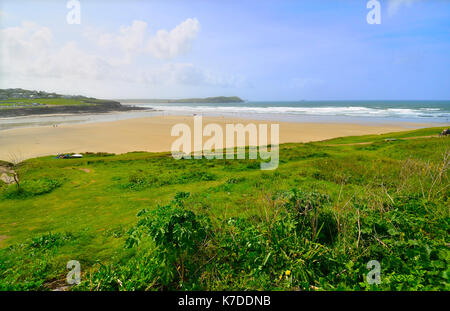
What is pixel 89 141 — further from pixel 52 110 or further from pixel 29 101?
pixel 29 101

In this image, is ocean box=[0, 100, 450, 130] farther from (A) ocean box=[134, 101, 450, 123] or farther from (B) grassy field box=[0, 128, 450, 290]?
(B) grassy field box=[0, 128, 450, 290]

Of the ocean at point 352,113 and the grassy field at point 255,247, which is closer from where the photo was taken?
the grassy field at point 255,247

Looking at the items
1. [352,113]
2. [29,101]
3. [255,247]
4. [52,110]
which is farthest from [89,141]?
[29,101]

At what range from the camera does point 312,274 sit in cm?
403

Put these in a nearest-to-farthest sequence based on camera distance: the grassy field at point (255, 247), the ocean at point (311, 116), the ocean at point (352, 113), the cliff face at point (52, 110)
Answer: the grassy field at point (255, 247) → the ocean at point (311, 116) → the ocean at point (352, 113) → the cliff face at point (52, 110)

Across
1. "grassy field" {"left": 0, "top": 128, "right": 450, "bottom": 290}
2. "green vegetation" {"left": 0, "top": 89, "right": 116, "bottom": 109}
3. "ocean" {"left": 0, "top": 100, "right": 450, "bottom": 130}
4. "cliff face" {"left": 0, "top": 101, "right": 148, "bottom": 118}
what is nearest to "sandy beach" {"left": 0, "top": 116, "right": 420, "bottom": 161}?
"ocean" {"left": 0, "top": 100, "right": 450, "bottom": 130}

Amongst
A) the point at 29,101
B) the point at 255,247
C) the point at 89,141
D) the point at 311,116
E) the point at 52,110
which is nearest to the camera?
the point at 255,247

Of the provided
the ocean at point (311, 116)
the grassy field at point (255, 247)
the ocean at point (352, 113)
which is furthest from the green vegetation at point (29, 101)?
the grassy field at point (255, 247)

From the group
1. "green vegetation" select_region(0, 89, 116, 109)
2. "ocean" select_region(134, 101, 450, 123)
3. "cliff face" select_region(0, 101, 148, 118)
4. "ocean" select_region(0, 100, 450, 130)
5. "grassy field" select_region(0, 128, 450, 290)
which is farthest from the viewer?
"green vegetation" select_region(0, 89, 116, 109)

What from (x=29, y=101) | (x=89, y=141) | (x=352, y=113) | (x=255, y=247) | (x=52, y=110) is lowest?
(x=255, y=247)

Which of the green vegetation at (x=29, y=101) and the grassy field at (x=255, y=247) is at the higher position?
the green vegetation at (x=29, y=101)

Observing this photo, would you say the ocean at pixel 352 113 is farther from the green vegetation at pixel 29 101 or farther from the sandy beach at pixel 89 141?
the green vegetation at pixel 29 101
